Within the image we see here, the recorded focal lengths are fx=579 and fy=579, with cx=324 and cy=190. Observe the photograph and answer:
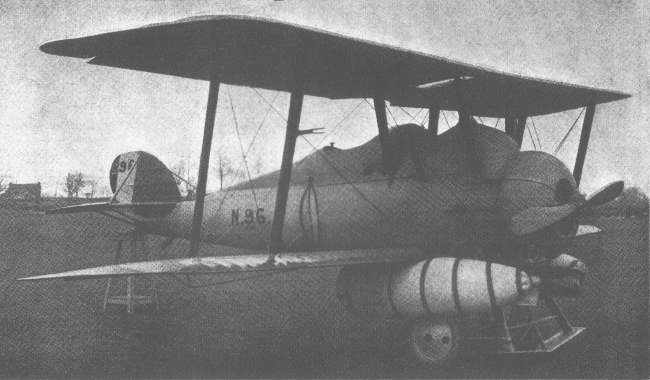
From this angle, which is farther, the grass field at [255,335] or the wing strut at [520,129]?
the wing strut at [520,129]

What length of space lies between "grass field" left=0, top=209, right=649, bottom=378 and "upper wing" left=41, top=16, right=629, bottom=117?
233 centimetres

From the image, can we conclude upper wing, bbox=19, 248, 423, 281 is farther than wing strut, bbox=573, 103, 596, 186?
No

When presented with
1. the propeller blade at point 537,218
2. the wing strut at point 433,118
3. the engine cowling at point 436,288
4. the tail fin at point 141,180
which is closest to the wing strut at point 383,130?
the wing strut at point 433,118

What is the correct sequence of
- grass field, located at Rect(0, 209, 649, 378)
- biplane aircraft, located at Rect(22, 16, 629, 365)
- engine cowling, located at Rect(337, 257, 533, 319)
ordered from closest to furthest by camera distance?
engine cowling, located at Rect(337, 257, 533, 319) < biplane aircraft, located at Rect(22, 16, 629, 365) < grass field, located at Rect(0, 209, 649, 378)

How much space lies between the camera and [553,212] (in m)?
5.88

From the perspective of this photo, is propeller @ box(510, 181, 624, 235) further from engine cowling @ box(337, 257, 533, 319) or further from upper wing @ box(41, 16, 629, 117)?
upper wing @ box(41, 16, 629, 117)

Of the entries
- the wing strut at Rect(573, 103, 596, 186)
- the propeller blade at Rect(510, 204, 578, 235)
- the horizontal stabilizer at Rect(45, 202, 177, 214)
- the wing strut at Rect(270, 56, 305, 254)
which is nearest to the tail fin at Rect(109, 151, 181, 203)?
the horizontal stabilizer at Rect(45, 202, 177, 214)

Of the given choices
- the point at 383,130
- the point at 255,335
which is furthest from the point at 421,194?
the point at 255,335

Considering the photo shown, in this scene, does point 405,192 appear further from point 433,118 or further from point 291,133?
point 291,133

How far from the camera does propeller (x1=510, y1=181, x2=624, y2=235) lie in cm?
550

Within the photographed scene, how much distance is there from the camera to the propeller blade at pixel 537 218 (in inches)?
228

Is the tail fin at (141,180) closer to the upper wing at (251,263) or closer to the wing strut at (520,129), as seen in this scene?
the upper wing at (251,263)

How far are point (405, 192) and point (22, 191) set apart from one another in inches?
1229

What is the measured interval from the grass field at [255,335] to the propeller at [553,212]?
4.43 ft
